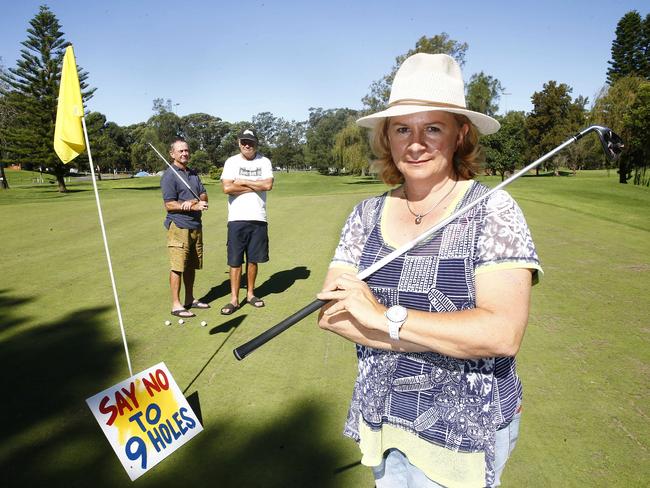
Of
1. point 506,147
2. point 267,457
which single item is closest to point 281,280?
point 267,457

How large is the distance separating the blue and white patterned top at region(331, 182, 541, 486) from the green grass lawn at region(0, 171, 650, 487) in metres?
1.20

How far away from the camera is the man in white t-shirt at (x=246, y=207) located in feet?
17.1

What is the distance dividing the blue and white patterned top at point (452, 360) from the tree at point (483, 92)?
147 feet

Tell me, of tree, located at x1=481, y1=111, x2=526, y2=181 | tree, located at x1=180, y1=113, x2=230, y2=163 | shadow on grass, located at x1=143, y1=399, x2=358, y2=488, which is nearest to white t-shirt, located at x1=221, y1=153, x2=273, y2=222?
shadow on grass, located at x1=143, y1=399, x2=358, y2=488

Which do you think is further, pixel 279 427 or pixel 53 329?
pixel 53 329

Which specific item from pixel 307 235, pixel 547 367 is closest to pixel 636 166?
pixel 307 235

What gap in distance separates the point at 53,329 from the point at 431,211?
481 cm

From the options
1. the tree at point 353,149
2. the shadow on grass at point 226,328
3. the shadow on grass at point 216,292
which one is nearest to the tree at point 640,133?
the tree at point 353,149

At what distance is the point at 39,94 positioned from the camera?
33656mm

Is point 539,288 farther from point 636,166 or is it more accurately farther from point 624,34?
point 624,34

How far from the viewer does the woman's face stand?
1565 mm

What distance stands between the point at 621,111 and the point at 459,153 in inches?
1343

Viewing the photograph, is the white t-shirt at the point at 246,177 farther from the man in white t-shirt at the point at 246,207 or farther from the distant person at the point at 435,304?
the distant person at the point at 435,304

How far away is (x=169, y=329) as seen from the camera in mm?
4594
